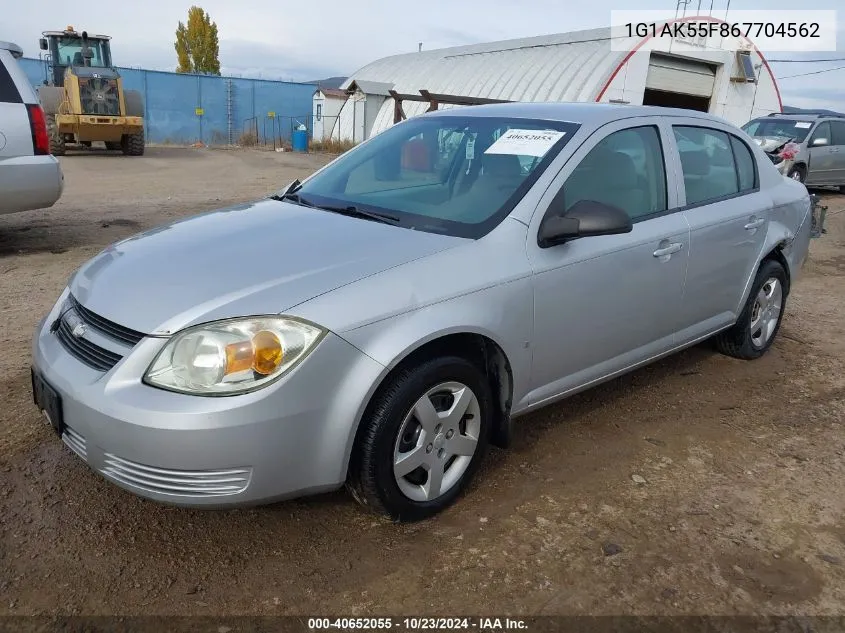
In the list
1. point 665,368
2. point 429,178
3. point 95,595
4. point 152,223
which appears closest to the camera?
point 95,595

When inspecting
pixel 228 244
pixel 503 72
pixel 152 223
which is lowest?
pixel 152 223

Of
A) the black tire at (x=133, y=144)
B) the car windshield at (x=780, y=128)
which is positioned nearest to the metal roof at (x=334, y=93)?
the black tire at (x=133, y=144)

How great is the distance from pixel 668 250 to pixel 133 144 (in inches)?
844

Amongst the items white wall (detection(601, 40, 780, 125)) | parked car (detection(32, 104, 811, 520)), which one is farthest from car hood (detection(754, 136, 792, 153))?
parked car (detection(32, 104, 811, 520))

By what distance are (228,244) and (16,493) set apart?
1356mm

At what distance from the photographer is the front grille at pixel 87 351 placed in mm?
2455

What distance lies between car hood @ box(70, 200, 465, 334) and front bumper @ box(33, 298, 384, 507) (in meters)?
0.20

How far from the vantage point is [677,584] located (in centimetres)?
255

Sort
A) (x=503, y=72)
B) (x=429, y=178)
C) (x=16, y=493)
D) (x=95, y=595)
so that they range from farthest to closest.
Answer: (x=503, y=72), (x=429, y=178), (x=16, y=493), (x=95, y=595)

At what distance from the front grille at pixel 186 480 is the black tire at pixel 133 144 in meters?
21.6

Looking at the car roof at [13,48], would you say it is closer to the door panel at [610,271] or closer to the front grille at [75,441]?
the front grille at [75,441]

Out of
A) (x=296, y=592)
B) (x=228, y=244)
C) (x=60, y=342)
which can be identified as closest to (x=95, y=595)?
(x=296, y=592)

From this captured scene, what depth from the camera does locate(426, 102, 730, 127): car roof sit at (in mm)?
3527

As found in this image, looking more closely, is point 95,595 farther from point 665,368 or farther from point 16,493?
point 665,368
